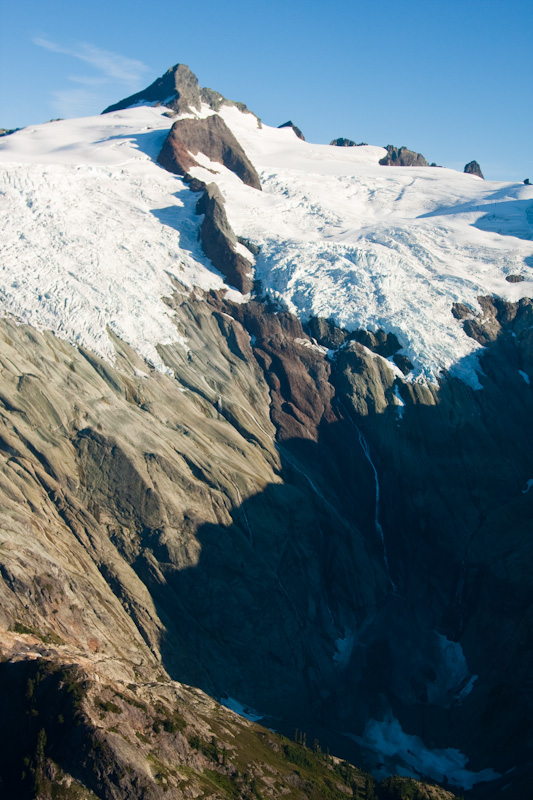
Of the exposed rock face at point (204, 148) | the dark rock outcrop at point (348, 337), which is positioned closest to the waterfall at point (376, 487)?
the dark rock outcrop at point (348, 337)

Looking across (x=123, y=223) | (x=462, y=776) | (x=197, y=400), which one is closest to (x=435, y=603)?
(x=462, y=776)

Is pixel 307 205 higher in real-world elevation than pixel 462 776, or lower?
higher

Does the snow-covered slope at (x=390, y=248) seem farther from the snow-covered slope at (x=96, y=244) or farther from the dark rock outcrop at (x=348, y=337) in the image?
the snow-covered slope at (x=96, y=244)

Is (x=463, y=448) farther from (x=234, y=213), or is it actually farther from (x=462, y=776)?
(x=234, y=213)

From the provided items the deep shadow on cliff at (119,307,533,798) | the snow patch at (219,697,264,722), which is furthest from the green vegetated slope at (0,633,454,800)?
the deep shadow on cliff at (119,307,533,798)

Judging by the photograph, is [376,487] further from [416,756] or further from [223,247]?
[223,247]

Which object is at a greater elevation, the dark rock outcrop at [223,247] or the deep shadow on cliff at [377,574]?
the dark rock outcrop at [223,247]

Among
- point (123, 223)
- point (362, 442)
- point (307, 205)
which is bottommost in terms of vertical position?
point (362, 442)
